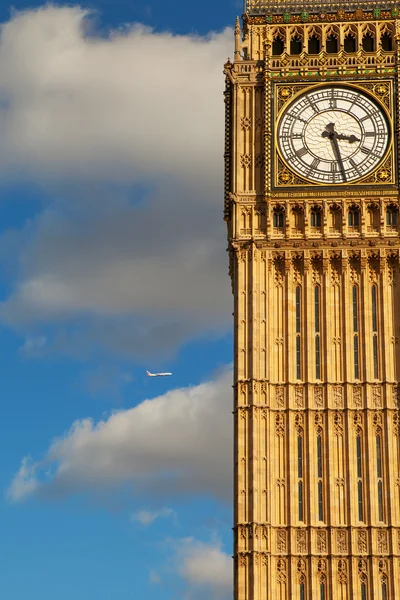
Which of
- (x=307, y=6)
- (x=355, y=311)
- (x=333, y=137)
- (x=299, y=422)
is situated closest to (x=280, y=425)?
(x=299, y=422)

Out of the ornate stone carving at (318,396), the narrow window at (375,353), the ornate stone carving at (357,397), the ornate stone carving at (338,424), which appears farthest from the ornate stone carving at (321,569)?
the narrow window at (375,353)

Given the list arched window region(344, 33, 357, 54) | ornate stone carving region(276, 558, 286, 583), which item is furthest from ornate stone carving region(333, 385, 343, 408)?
arched window region(344, 33, 357, 54)

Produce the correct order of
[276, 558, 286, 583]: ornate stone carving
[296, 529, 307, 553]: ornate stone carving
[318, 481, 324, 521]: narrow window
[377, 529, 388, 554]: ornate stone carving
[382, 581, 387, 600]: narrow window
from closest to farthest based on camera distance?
1. [382, 581, 387, 600]: narrow window
2. [276, 558, 286, 583]: ornate stone carving
3. [377, 529, 388, 554]: ornate stone carving
4. [296, 529, 307, 553]: ornate stone carving
5. [318, 481, 324, 521]: narrow window

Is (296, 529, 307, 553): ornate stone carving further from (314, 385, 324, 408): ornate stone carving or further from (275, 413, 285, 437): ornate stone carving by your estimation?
(314, 385, 324, 408): ornate stone carving

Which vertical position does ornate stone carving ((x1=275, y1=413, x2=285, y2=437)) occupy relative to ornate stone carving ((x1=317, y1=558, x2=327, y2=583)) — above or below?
above

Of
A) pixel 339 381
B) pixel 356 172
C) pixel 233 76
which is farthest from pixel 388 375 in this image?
pixel 233 76

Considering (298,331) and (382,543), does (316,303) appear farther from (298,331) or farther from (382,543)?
(382,543)
